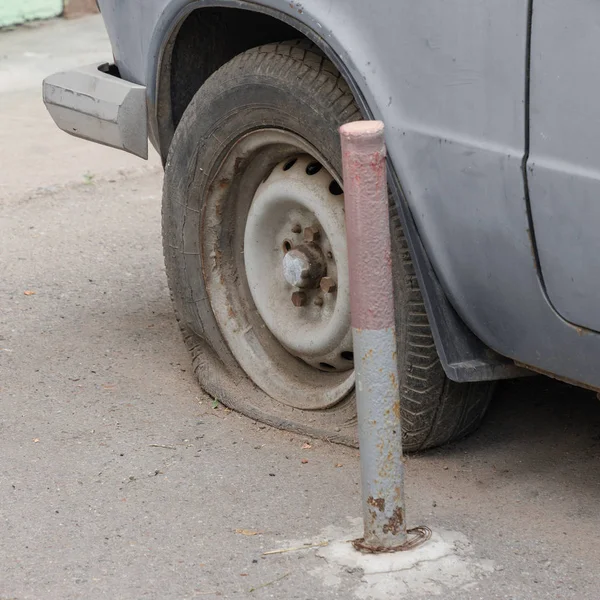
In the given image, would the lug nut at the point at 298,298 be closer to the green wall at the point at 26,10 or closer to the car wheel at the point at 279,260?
the car wheel at the point at 279,260

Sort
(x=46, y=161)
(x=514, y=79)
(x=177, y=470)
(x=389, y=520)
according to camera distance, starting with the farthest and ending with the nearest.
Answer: (x=46, y=161), (x=177, y=470), (x=389, y=520), (x=514, y=79)

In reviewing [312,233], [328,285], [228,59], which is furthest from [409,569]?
[228,59]

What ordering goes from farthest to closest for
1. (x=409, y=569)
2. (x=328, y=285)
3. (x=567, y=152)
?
(x=328, y=285), (x=409, y=569), (x=567, y=152)

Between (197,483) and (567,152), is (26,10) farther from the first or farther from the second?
(567,152)

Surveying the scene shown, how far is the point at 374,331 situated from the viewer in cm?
256

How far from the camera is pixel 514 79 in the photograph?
2.51 meters

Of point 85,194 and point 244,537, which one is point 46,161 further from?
point 244,537

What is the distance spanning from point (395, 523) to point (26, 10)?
7331 millimetres

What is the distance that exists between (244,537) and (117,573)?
32cm

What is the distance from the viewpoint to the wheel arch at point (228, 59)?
2.88 m

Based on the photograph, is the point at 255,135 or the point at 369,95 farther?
the point at 255,135

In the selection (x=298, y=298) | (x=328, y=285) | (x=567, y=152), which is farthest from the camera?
(x=298, y=298)

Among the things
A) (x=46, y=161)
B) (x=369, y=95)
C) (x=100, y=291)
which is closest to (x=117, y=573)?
(x=369, y=95)

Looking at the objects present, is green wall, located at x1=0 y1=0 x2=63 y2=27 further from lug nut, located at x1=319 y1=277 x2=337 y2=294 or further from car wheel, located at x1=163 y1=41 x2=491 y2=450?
lug nut, located at x1=319 y1=277 x2=337 y2=294
